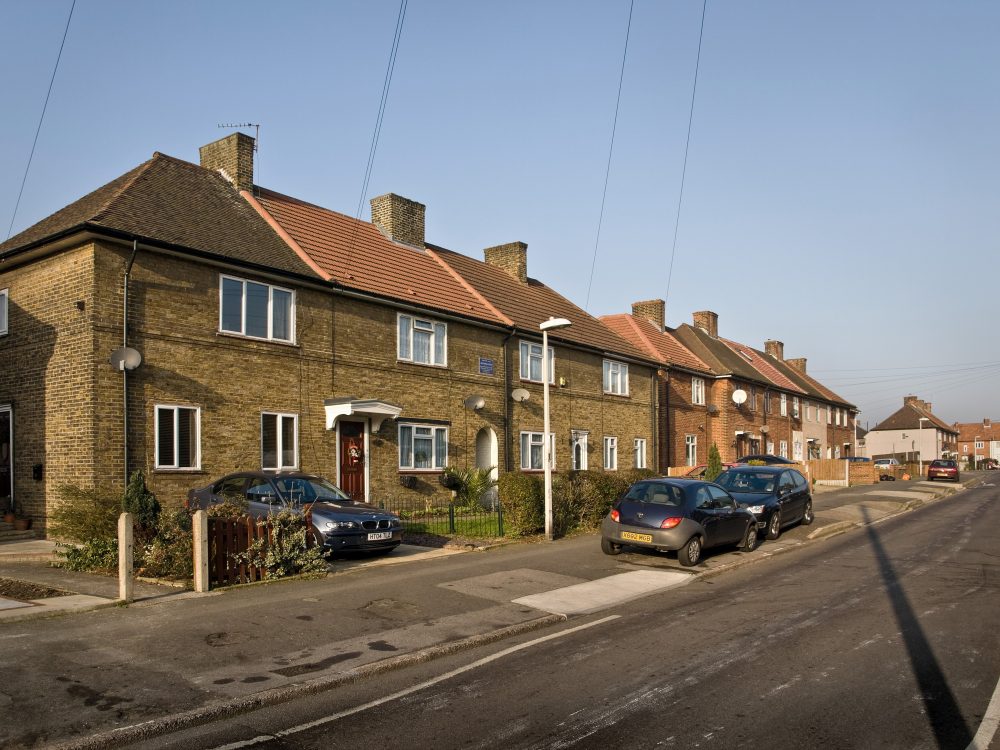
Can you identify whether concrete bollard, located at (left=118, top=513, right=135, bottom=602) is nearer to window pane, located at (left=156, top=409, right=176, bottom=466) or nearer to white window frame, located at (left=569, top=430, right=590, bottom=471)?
window pane, located at (left=156, top=409, right=176, bottom=466)

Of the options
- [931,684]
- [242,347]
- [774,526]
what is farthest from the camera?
[774,526]

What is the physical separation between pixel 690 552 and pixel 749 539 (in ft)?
8.65

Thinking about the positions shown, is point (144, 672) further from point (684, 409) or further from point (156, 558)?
point (684, 409)

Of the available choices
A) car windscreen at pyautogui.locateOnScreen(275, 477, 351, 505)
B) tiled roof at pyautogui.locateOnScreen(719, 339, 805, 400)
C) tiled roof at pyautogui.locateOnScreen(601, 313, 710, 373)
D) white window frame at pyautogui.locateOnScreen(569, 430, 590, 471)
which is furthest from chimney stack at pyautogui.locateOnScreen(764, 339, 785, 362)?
car windscreen at pyautogui.locateOnScreen(275, 477, 351, 505)

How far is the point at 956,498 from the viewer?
113ft

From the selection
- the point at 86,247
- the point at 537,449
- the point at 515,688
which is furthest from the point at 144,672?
the point at 537,449

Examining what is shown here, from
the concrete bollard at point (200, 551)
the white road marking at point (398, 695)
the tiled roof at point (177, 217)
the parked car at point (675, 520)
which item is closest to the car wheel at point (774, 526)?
the parked car at point (675, 520)

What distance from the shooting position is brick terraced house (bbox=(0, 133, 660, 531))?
1558 cm

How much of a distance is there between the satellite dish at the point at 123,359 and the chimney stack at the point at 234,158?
313 inches

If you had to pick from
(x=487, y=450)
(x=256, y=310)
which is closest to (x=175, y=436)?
(x=256, y=310)

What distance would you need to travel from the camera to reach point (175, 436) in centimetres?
1631

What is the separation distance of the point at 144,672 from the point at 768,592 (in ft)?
27.2

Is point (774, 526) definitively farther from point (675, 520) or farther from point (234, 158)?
point (234, 158)

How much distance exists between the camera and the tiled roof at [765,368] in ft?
166
